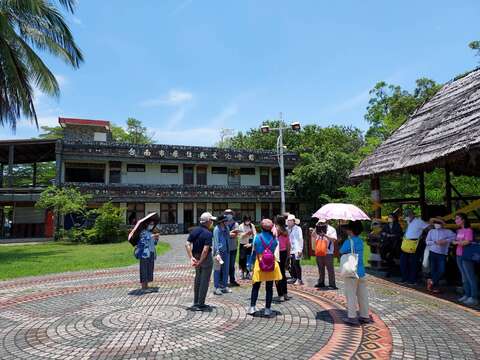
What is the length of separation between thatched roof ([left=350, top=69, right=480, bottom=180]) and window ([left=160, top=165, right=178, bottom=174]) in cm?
2227

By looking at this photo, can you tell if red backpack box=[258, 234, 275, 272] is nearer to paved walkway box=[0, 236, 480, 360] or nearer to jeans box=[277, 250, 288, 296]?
paved walkway box=[0, 236, 480, 360]

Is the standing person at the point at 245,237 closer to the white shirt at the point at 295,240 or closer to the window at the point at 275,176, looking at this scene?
the white shirt at the point at 295,240

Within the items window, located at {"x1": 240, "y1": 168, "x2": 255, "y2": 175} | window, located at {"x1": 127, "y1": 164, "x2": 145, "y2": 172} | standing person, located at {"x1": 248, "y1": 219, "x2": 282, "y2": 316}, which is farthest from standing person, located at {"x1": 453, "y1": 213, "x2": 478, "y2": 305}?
window, located at {"x1": 240, "y1": 168, "x2": 255, "y2": 175}

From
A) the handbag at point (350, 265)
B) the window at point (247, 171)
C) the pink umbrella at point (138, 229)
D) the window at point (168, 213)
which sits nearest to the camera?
the handbag at point (350, 265)

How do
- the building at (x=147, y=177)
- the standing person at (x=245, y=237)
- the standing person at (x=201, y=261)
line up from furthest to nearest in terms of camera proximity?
the building at (x=147, y=177)
the standing person at (x=245, y=237)
the standing person at (x=201, y=261)

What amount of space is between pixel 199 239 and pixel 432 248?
195 inches

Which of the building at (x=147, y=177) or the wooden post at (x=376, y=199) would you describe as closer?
the wooden post at (x=376, y=199)

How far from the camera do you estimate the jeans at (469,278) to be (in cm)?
664

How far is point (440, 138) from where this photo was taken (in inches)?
335

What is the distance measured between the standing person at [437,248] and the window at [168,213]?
25.4 meters

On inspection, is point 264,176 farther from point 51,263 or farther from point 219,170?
point 51,263

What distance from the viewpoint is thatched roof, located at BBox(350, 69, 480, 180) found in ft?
24.5

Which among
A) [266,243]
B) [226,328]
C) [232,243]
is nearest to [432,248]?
[266,243]

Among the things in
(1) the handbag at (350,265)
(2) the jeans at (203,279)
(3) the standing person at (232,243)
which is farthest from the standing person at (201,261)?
(1) the handbag at (350,265)
